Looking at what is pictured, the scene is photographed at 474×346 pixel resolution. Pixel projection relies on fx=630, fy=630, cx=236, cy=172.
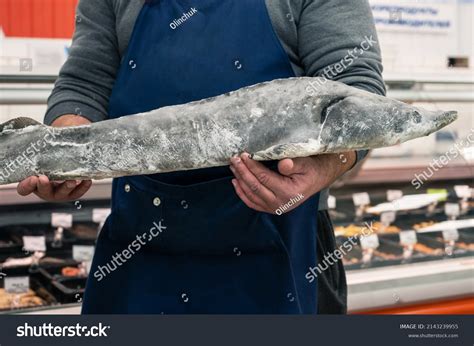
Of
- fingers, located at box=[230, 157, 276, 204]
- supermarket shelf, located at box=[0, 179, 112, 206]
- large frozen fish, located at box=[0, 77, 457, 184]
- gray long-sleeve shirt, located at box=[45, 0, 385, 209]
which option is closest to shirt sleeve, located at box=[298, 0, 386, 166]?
gray long-sleeve shirt, located at box=[45, 0, 385, 209]

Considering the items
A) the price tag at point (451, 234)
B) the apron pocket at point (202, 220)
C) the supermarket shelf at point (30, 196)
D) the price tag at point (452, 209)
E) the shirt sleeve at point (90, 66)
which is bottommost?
the price tag at point (451, 234)

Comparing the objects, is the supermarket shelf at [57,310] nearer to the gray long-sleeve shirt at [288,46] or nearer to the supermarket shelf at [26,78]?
the supermarket shelf at [26,78]

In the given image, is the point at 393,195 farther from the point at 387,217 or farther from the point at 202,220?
the point at 202,220

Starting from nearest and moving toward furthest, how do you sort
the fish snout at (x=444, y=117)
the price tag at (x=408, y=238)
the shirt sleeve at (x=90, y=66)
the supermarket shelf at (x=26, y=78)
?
1. the fish snout at (x=444, y=117)
2. the shirt sleeve at (x=90, y=66)
3. the supermarket shelf at (x=26, y=78)
4. the price tag at (x=408, y=238)

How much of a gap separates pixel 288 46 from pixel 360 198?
1.85 m

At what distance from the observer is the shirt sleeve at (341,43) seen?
1.27 m

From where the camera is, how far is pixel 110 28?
1454mm

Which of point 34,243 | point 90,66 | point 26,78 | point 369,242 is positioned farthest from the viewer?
point 369,242

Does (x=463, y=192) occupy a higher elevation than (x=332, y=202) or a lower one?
lower

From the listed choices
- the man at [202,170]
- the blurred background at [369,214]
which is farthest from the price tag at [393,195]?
the man at [202,170]

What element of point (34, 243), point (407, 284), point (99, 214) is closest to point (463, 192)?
point (407, 284)

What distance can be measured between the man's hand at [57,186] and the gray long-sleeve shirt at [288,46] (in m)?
0.02

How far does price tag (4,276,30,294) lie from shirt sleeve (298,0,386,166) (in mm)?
1585

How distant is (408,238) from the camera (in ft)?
9.96
